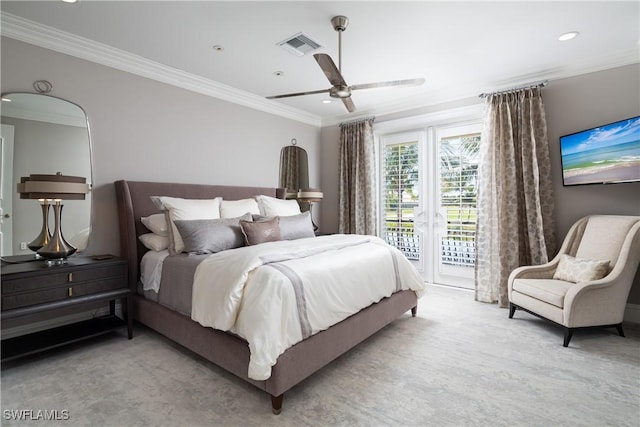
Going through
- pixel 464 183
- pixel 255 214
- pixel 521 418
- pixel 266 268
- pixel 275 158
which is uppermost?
pixel 275 158

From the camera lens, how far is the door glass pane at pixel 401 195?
4.69m

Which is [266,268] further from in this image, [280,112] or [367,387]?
[280,112]

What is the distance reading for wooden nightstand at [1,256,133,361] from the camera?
217 cm

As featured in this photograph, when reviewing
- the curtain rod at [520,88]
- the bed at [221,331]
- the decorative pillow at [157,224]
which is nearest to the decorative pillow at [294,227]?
the decorative pillow at [157,224]

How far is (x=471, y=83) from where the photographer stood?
3959 millimetres

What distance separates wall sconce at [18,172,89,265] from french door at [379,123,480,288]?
393cm

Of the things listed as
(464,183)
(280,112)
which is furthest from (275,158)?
(464,183)

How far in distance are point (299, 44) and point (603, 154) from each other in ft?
10.2

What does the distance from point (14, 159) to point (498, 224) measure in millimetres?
4835

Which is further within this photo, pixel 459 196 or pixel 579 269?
pixel 459 196

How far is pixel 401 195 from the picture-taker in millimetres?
4816

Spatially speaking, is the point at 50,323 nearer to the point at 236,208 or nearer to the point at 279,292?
the point at 236,208

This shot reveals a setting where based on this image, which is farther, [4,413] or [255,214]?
[255,214]

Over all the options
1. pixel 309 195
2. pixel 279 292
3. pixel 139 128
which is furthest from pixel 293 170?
pixel 279 292
